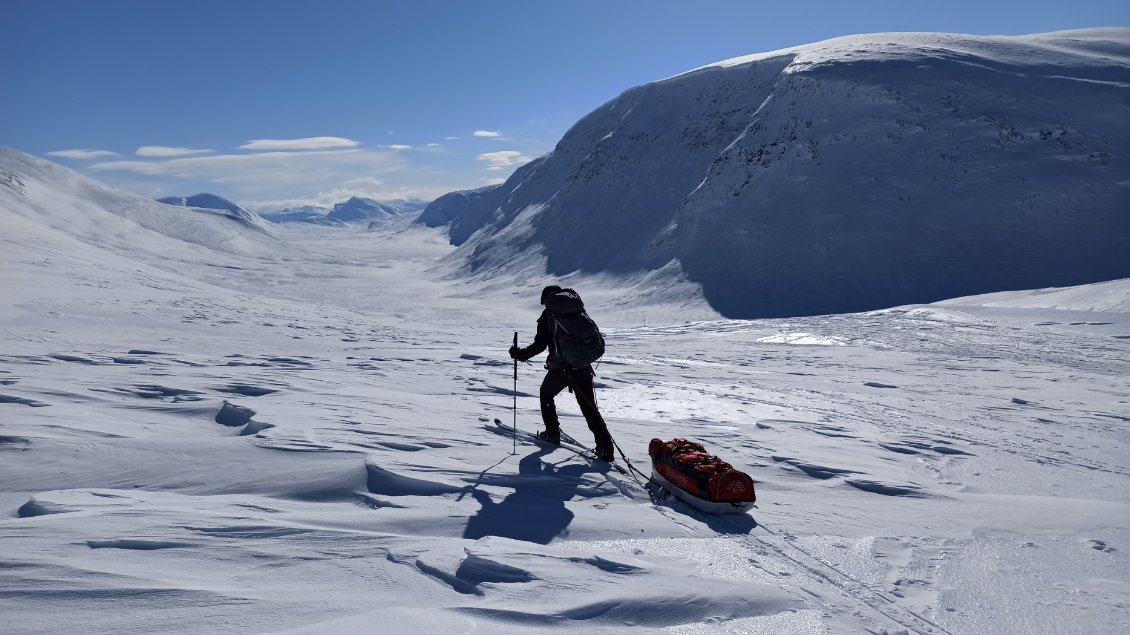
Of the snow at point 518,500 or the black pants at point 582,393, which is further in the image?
the black pants at point 582,393

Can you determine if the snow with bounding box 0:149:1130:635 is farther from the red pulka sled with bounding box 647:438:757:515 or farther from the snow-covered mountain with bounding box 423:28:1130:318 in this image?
the snow-covered mountain with bounding box 423:28:1130:318

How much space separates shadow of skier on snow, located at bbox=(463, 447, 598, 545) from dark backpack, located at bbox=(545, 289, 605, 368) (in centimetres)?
112

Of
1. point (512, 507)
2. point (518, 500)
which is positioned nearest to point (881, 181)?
point (518, 500)

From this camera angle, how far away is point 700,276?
39.2 meters

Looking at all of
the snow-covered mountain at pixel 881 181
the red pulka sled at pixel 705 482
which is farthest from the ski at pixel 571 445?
the snow-covered mountain at pixel 881 181

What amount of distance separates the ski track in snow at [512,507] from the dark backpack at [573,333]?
115 cm

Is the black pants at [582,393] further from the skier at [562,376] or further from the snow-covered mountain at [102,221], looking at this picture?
the snow-covered mountain at [102,221]

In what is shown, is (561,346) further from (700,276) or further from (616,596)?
(700,276)

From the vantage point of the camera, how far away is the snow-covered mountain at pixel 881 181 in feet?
110

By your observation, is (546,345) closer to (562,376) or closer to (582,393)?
(562,376)

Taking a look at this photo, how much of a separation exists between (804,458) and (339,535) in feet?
17.8

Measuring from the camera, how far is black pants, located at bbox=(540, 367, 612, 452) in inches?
275

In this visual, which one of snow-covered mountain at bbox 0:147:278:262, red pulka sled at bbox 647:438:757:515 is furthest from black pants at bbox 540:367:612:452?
snow-covered mountain at bbox 0:147:278:262

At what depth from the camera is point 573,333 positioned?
6828 millimetres
